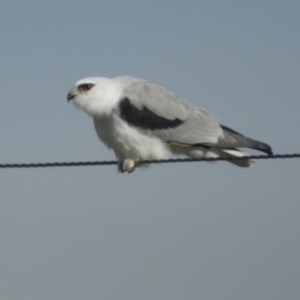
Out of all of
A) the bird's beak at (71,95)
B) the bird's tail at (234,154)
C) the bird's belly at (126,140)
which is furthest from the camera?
the bird's beak at (71,95)

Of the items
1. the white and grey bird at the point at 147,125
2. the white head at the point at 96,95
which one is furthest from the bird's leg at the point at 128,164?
the white head at the point at 96,95

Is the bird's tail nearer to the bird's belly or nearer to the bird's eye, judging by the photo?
the bird's belly

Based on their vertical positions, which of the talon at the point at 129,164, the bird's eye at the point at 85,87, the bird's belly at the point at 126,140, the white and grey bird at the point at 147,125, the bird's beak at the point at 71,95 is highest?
the bird's eye at the point at 85,87

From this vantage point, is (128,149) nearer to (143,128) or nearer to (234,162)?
(143,128)

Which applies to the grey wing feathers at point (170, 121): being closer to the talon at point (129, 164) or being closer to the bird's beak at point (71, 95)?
the talon at point (129, 164)

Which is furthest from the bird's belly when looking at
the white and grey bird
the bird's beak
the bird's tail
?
the bird's tail

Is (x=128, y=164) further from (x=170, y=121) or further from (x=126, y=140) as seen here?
(x=170, y=121)
